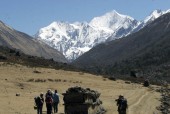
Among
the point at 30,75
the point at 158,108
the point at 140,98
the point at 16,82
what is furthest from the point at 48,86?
the point at 158,108

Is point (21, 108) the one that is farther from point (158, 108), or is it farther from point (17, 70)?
point (17, 70)

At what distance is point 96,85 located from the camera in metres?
86.2

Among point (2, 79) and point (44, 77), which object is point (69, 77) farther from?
point (2, 79)

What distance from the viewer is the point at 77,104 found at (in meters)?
40.5

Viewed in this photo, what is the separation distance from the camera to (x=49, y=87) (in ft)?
253

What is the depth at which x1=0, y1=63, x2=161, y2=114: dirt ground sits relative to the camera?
2026 inches

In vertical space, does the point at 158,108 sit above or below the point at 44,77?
below

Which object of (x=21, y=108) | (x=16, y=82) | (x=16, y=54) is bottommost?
(x=21, y=108)

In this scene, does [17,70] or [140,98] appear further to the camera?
[17,70]

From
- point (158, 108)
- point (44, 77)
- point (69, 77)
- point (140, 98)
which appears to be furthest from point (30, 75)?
point (158, 108)

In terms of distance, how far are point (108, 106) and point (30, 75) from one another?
37.1 m

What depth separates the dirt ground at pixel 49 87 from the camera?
51469 mm

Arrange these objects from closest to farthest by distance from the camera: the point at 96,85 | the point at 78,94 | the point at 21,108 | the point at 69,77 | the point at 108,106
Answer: the point at 78,94 → the point at 21,108 → the point at 108,106 → the point at 96,85 → the point at 69,77

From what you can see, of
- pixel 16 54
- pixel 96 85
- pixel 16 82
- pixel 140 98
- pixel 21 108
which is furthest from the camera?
pixel 16 54
